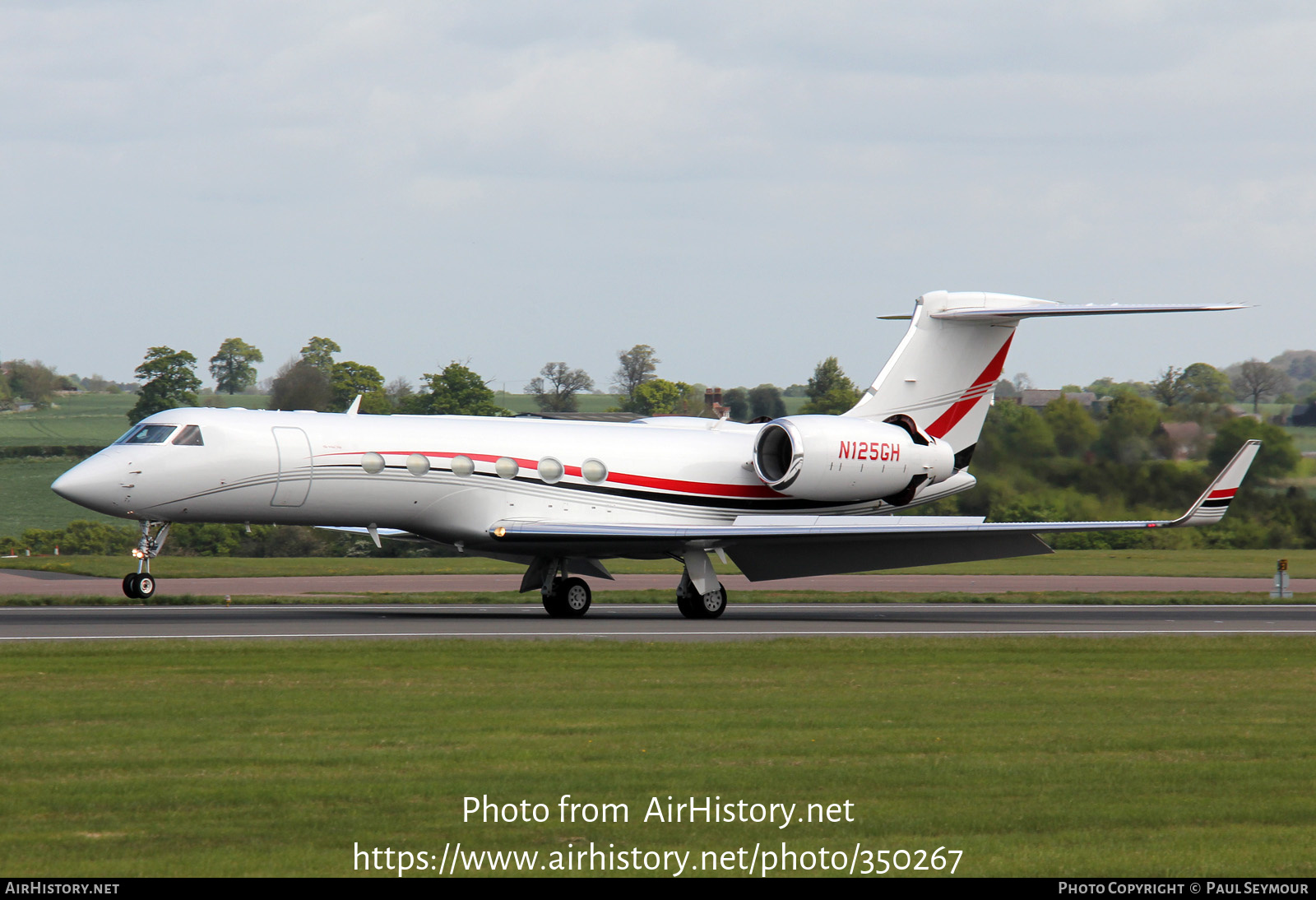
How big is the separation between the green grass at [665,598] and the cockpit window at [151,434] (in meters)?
Answer: 5.00

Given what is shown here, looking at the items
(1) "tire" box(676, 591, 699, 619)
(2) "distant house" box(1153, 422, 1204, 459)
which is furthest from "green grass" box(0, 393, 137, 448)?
(1) "tire" box(676, 591, 699, 619)

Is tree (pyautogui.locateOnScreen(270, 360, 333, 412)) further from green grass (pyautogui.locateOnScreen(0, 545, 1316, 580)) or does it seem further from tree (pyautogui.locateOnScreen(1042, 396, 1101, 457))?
tree (pyautogui.locateOnScreen(1042, 396, 1101, 457))

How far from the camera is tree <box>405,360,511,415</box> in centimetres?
6600

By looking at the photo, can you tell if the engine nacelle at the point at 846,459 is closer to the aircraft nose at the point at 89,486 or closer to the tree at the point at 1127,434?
the aircraft nose at the point at 89,486

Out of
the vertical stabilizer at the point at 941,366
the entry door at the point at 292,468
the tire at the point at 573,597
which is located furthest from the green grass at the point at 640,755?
the vertical stabilizer at the point at 941,366

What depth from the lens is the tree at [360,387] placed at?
2384 inches

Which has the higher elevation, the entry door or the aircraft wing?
the entry door

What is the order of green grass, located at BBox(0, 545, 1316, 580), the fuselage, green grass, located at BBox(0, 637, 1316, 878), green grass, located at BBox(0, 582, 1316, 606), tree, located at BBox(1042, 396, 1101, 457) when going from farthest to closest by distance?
green grass, located at BBox(0, 545, 1316, 580)
tree, located at BBox(1042, 396, 1101, 457)
green grass, located at BBox(0, 582, 1316, 606)
the fuselage
green grass, located at BBox(0, 637, 1316, 878)

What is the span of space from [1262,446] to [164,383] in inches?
2000

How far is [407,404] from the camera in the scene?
6531 centimetres

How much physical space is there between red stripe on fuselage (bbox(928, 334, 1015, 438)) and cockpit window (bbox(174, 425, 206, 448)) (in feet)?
46.3
